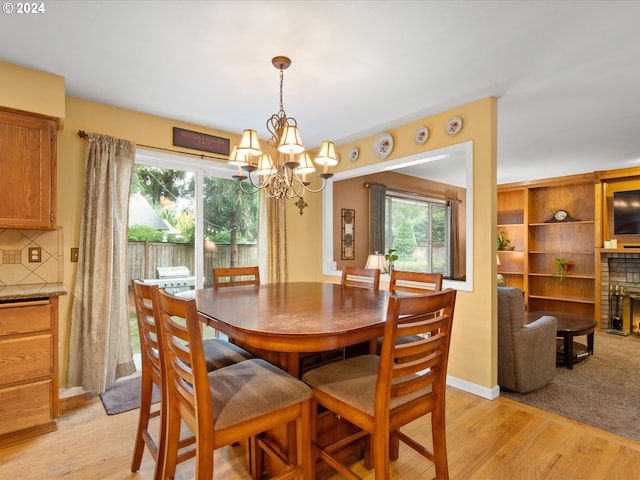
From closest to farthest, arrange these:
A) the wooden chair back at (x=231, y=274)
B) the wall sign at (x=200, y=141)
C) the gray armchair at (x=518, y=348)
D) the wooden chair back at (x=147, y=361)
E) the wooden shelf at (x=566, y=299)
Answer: the wooden chair back at (x=147, y=361) < the wooden chair back at (x=231, y=274) < the gray armchair at (x=518, y=348) < the wall sign at (x=200, y=141) < the wooden shelf at (x=566, y=299)

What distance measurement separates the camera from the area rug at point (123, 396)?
2.51 meters

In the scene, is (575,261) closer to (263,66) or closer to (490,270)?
(490,270)

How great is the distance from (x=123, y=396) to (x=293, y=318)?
6.68 ft

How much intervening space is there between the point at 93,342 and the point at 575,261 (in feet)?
22.7

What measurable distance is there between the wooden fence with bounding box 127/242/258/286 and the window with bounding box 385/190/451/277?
2.50 metres

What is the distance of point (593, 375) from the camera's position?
3.29 m

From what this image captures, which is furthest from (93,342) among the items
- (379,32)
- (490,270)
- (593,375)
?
(593,375)

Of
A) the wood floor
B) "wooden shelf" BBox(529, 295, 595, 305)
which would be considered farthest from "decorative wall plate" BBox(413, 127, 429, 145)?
"wooden shelf" BBox(529, 295, 595, 305)

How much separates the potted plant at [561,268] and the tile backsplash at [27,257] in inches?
273

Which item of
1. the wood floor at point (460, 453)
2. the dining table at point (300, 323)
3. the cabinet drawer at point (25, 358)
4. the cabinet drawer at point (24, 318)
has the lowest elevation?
the wood floor at point (460, 453)

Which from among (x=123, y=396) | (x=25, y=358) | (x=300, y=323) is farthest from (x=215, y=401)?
(x=123, y=396)

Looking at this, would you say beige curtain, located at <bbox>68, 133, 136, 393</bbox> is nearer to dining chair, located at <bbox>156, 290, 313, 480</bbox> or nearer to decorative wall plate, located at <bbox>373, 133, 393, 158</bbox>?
dining chair, located at <bbox>156, 290, 313, 480</bbox>

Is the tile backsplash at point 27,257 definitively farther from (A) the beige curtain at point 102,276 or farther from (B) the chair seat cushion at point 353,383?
(B) the chair seat cushion at point 353,383

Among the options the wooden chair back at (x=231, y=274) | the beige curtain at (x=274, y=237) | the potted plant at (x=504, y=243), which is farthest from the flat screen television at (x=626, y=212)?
the wooden chair back at (x=231, y=274)
